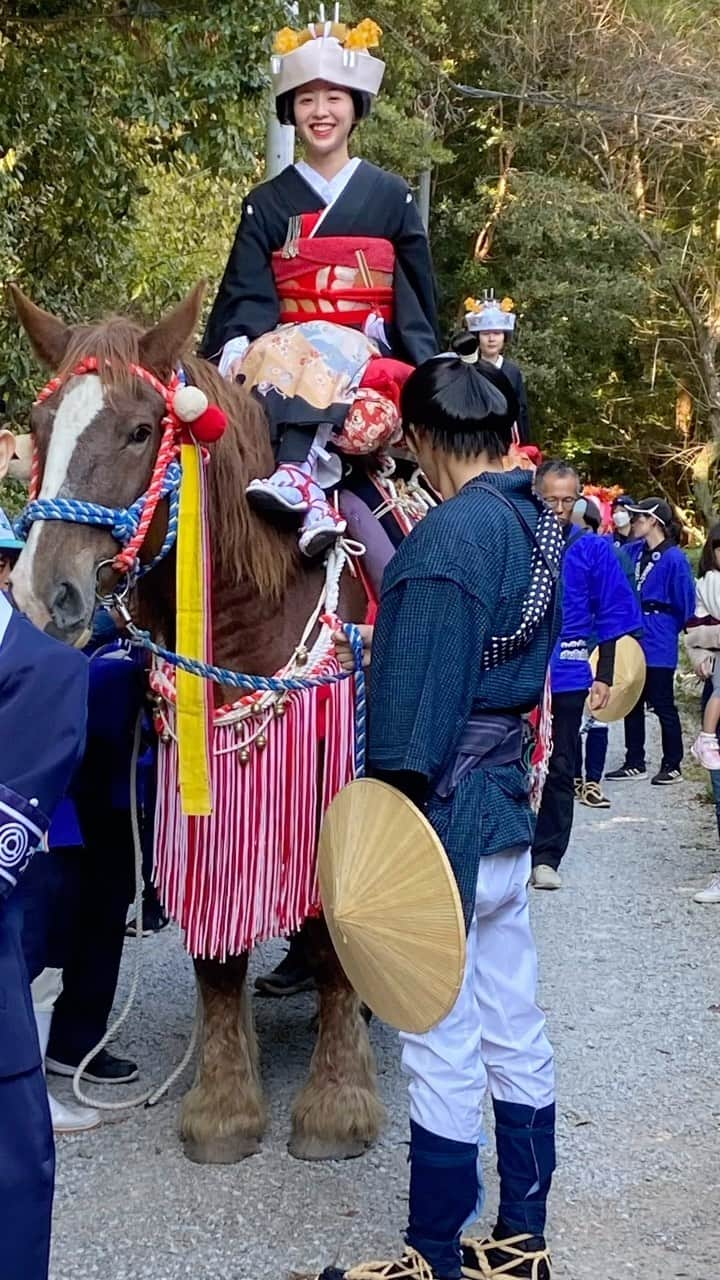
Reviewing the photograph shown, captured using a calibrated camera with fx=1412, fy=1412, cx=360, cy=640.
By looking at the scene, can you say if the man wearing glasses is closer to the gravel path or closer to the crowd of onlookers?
the crowd of onlookers

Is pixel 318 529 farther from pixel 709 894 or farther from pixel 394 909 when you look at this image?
pixel 709 894

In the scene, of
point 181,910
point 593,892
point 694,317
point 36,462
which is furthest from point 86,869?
point 694,317

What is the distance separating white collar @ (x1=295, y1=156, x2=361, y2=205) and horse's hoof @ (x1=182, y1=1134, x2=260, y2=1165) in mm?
2691

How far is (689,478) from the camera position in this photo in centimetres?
2844

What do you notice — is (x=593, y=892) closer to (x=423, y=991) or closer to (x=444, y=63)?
(x=423, y=991)

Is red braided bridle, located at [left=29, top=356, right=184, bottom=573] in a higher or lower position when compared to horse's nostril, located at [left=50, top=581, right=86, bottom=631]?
higher

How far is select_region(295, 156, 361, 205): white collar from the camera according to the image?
13.9 ft

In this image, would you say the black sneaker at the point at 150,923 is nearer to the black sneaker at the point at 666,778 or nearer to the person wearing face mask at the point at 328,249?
the person wearing face mask at the point at 328,249

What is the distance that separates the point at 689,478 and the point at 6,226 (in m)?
22.0

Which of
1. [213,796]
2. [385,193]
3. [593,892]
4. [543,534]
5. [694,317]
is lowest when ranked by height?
[593,892]

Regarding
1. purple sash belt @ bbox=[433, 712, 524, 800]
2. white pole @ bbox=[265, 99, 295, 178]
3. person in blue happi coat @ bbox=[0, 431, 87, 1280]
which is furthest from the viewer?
white pole @ bbox=[265, 99, 295, 178]

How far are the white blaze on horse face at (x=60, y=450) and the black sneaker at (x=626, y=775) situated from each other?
25.7ft

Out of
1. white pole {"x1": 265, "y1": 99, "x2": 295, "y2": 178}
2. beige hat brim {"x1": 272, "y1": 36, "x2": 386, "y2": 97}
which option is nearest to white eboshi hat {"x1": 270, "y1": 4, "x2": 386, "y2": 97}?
beige hat brim {"x1": 272, "y1": 36, "x2": 386, "y2": 97}

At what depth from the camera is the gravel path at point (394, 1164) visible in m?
3.30
